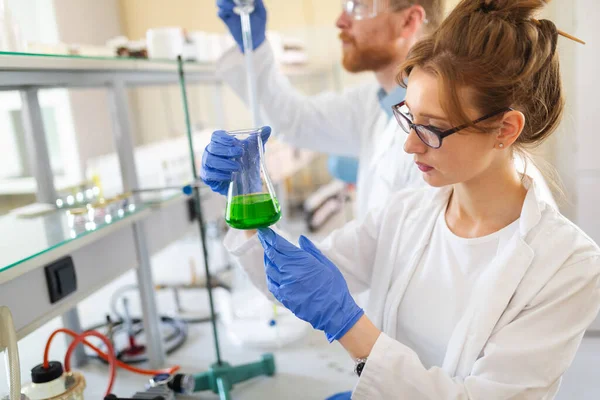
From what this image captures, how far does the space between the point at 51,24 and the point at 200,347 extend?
266cm

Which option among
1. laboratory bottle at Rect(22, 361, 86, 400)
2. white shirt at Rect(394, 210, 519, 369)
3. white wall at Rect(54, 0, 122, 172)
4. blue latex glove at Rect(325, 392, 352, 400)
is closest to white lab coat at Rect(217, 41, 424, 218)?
white shirt at Rect(394, 210, 519, 369)

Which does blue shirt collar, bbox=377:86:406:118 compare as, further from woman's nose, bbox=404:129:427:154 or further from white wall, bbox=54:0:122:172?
white wall, bbox=54:0:122:172

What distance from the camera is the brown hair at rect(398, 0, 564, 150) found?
83cm

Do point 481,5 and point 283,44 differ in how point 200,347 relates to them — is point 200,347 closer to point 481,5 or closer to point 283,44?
point 481,5

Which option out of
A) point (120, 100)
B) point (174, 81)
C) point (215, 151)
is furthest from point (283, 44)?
point (215, 151)

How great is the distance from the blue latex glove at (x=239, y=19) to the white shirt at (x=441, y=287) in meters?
0.93

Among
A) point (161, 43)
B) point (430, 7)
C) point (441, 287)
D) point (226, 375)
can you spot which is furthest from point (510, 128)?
point (161, 43)

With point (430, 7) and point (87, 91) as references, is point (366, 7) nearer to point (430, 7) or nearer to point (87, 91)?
point (430, 7)

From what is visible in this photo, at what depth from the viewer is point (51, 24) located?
3.26m

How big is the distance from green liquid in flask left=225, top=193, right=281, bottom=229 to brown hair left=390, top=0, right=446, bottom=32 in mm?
925

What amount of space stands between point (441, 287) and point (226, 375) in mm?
706

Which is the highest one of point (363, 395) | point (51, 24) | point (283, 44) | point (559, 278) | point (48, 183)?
point (51, 24)

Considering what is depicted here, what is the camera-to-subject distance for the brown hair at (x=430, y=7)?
1524 millimetres

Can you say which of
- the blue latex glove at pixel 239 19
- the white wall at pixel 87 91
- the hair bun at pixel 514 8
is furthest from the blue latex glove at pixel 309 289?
the white wall at pixel 87 91
